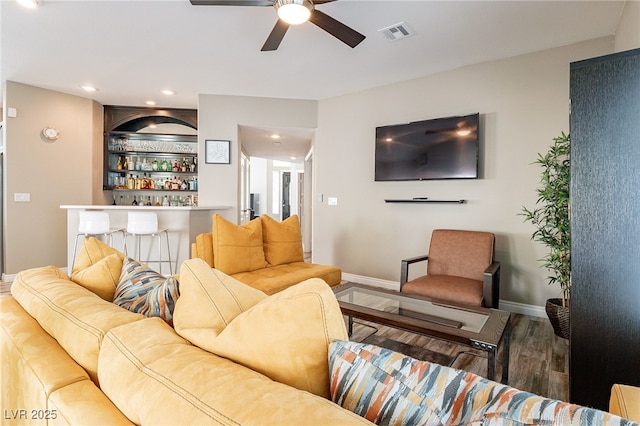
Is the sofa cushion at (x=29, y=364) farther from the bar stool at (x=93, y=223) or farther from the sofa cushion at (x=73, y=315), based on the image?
the bar stool at (x=93, y=223)

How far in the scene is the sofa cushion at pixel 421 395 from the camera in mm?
503

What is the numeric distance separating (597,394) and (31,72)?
19.3 ft

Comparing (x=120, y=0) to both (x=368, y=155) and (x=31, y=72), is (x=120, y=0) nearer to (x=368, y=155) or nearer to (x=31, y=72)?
(x=31, y=72)

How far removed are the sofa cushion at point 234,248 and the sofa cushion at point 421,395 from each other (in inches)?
91.4

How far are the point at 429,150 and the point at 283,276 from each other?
2203 millimetres

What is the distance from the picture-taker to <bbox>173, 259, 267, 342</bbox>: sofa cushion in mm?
824

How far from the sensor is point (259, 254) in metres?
3.09

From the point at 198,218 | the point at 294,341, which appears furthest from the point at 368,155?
the point at 294,341

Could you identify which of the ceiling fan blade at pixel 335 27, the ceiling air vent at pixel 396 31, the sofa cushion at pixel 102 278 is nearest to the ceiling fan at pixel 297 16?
the ceiling fan blade at pixel 335 27

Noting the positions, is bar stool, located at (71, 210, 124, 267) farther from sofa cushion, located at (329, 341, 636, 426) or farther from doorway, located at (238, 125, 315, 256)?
sofa cushion, located at (329, 341, 636, 426)

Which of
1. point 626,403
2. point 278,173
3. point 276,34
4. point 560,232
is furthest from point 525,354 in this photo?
point 278,173

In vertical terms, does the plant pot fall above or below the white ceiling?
below

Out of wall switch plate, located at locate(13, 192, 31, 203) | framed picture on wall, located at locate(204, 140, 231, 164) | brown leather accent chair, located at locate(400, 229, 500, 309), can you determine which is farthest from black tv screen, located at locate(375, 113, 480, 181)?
wall switch plate, located at locate(13, 192, 31, 203)

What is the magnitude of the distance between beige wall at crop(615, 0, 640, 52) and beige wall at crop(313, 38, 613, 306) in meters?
0.32
